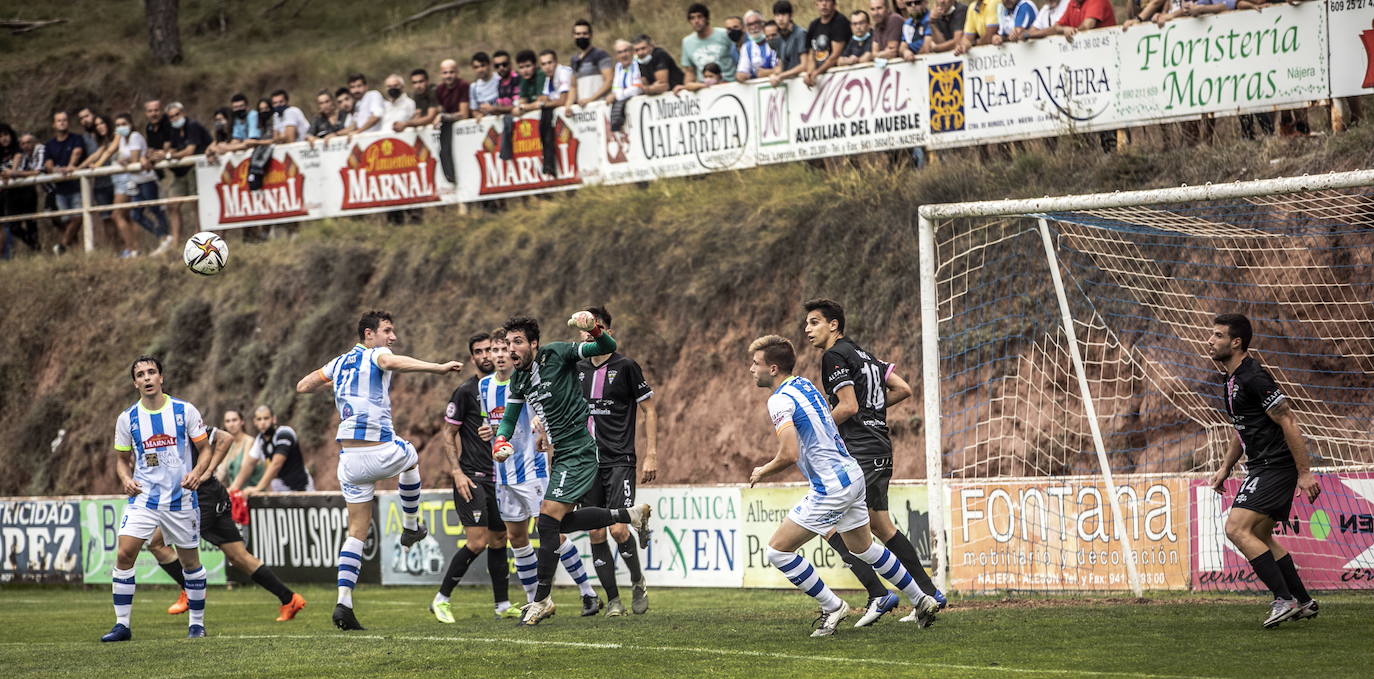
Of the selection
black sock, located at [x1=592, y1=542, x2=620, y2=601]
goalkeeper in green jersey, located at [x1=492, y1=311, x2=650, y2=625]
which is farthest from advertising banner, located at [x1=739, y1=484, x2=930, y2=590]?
goalkeeper in green jersey, located at [x1=492, y1=311, x2=650, y2=625]

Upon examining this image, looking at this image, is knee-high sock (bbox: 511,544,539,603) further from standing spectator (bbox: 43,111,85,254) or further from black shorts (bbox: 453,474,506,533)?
standing spectator (bbox: 43,111,85,254)

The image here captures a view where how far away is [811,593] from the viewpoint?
401 inches

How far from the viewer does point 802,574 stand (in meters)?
10.1

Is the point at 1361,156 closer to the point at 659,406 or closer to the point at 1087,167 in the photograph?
the point at 1087,167

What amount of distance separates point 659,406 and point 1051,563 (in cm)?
735

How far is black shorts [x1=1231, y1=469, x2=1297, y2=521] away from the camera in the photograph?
397 inches

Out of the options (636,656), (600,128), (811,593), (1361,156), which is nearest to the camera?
(636,656)

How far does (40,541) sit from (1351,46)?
16799 mm

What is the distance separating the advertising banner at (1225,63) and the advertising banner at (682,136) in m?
4.96

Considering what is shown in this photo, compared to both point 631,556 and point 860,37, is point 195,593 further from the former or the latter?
point 860,37

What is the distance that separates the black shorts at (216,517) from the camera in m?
13.2

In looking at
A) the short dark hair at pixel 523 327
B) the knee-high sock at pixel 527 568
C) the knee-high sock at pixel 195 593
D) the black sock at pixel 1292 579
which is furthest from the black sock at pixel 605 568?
the black sock at pixel 1292 579

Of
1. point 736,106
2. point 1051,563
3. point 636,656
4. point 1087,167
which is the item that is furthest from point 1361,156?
point 636,656

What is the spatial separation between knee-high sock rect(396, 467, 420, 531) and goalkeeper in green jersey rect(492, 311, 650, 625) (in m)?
1.28
